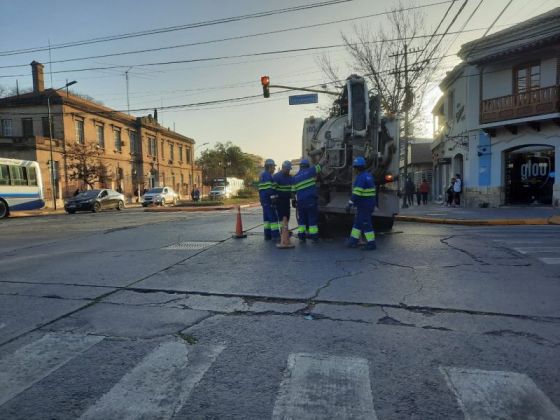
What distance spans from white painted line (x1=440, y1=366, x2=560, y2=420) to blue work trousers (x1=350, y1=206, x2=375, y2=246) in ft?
15.7

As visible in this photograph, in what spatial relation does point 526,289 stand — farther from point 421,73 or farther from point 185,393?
point 421,73

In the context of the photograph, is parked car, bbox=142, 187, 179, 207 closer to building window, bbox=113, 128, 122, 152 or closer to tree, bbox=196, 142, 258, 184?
building window, bbox=113, 128, 122, 152

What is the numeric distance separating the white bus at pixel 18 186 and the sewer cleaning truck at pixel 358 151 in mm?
18447

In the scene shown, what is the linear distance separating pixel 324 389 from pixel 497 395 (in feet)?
3.63

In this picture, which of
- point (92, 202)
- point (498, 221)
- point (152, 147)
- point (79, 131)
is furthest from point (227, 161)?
point (498, 221)

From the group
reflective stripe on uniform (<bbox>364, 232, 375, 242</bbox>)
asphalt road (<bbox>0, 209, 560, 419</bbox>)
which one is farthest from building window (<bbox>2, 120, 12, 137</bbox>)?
reflective stripe on uniform (<bbox>364, 232, 375, 242</bbox>)

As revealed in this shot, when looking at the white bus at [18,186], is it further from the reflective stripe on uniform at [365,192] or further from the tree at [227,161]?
the tree at [227,161]

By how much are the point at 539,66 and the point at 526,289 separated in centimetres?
1775

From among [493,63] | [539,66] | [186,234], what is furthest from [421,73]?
[186,234]

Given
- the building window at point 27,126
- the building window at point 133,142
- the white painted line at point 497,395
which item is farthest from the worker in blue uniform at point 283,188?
the building window at point 133,142

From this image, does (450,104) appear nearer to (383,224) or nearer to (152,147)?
(383,224)

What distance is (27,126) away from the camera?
34.3 m

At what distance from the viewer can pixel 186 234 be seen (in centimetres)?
1108

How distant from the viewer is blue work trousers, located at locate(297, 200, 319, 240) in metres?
8.44
